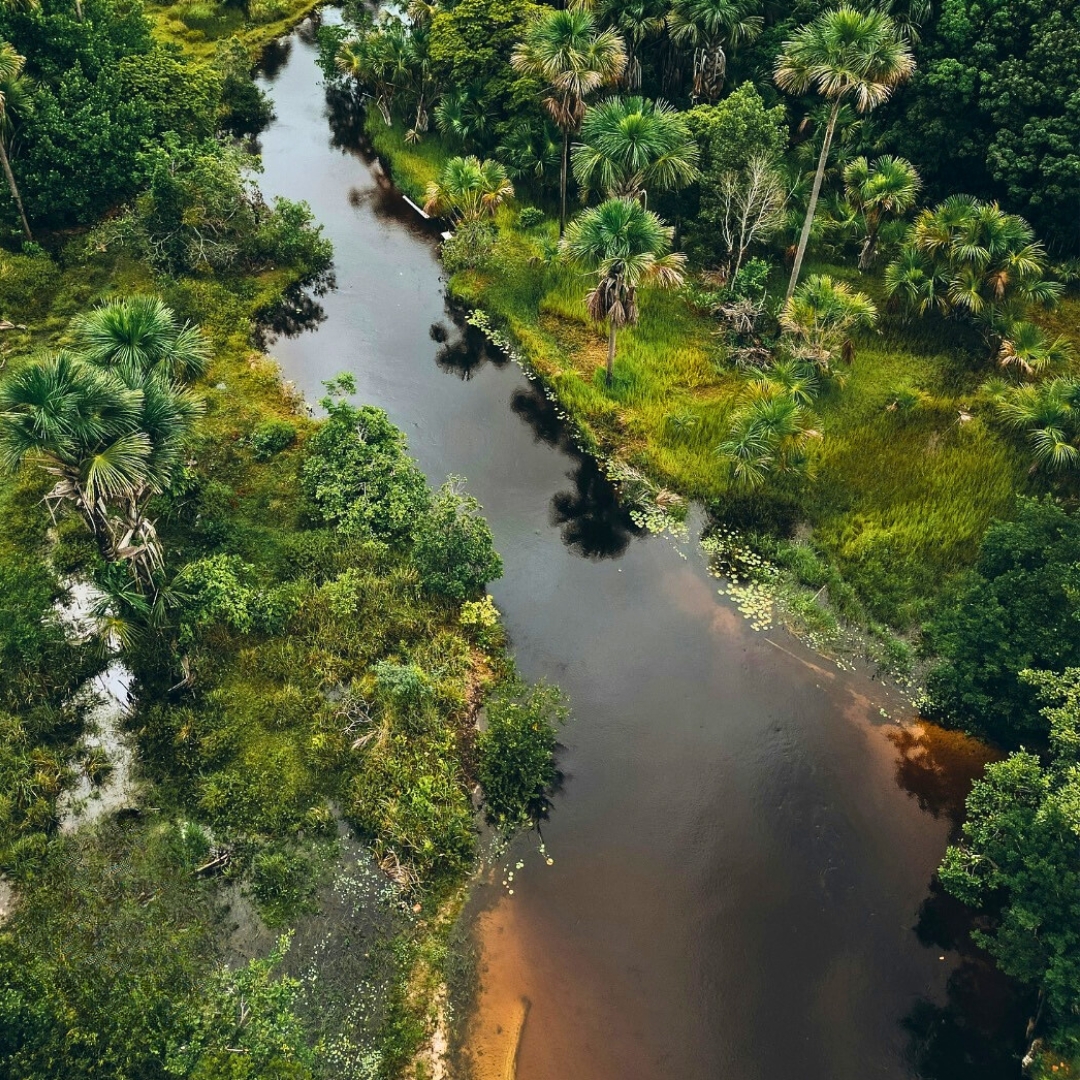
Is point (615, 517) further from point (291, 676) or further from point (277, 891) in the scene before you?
point (277, 891)

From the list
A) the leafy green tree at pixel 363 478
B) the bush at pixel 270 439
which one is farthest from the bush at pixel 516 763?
the bush at pixel 270 439

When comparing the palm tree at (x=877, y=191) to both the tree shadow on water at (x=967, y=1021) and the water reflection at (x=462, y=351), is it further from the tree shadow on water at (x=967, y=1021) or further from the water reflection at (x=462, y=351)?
the tree shadow on water at (x=967, y=1021)

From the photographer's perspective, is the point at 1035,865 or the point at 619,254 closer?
the point at 1035,865

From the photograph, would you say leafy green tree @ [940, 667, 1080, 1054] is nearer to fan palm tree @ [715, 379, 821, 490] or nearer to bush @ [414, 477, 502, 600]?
fan palm tree @ [715, 379, 821, 490]

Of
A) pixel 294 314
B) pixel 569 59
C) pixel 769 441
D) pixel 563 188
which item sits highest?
pixel 569 59

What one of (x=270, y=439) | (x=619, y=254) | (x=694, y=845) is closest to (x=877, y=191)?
(x=619, y=254)

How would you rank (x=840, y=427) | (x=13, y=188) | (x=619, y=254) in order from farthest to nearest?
1. (x=13, y=188)
2. (x=840, y=427)
3. (x=619, y=254)

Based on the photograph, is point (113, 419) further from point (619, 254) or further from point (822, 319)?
point (822, 319)

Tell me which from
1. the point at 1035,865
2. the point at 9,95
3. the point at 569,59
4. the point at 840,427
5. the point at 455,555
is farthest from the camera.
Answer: the point at 9,95
